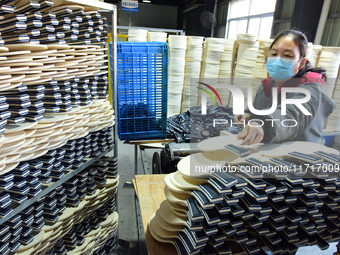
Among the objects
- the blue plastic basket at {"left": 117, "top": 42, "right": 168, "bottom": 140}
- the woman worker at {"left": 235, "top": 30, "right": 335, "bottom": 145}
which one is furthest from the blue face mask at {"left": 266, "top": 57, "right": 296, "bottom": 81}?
the blue plastic basket at {"left": 117, "top": 42, "right": 168, "bottom": 140}

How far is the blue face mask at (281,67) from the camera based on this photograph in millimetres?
1624

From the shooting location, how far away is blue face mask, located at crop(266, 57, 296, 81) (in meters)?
1.62

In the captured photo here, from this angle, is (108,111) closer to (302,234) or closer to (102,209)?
(102,209)

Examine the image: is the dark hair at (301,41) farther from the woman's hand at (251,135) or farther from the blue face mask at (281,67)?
the woman's hand at (251,135)

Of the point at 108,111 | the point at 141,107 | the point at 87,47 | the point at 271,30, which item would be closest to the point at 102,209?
the point at 108,111

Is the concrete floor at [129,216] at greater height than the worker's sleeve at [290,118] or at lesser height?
lesser

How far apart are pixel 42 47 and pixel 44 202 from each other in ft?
3.04

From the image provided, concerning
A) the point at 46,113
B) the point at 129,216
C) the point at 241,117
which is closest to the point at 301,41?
the point at 241,117

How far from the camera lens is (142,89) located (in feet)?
8.05

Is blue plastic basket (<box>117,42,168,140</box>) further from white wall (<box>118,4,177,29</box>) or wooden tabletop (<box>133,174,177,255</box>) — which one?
white wall (<box>118,4,177,29</box>)

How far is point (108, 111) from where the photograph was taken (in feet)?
6.02

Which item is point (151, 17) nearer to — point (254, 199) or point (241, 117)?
point (241, 117)

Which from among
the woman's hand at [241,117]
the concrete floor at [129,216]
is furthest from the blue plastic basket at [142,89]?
the woman's hand at [241,117]

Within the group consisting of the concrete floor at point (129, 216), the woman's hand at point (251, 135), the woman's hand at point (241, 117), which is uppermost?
the woman's hand at point (241, 117)
